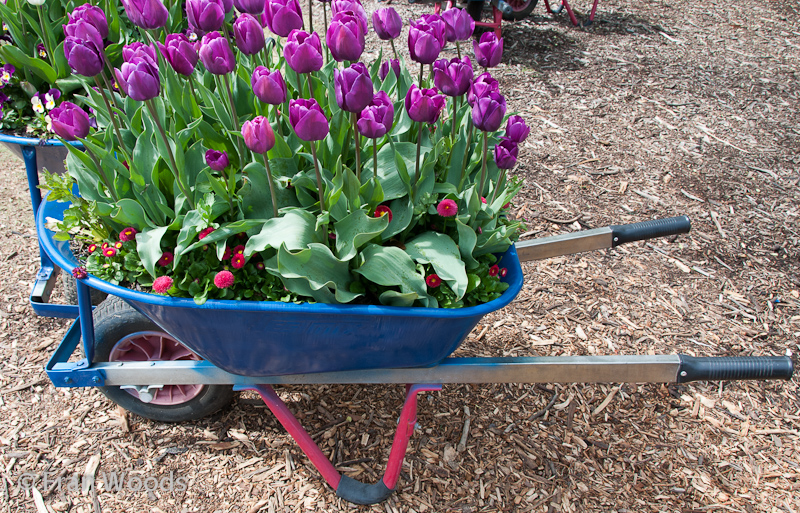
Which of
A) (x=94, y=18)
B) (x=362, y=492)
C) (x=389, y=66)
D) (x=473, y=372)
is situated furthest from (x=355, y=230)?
(x=362, y=492)

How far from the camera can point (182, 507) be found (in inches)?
66.1

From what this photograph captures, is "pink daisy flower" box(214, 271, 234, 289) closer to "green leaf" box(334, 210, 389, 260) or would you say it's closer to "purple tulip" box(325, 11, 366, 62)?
"green leaf" box(334, 210, 389, 260)

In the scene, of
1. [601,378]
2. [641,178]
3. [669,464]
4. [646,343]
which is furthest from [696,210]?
[601,378]

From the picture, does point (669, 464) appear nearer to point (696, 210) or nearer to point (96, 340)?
point (696, 210)

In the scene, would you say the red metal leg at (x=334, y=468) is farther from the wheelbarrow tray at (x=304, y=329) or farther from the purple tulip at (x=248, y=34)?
the purple tulip at (x=248, y=34)

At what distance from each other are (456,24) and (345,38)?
14.4 inches

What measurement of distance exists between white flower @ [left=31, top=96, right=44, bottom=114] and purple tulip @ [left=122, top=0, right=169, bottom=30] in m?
0.86

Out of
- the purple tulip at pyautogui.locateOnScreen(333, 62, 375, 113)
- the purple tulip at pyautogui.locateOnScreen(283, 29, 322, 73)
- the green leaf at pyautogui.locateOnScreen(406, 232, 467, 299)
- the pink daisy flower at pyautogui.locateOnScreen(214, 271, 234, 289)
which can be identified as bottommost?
the pink daisy flower at pyautogui.locateOnScreen(214, 271, 234, 289)

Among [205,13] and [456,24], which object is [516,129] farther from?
[205,13]

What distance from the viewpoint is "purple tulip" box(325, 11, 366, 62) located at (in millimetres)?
1088

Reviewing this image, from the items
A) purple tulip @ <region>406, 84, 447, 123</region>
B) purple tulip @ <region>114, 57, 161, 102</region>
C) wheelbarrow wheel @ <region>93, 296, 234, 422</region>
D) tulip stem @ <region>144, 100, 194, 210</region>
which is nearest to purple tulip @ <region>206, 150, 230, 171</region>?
tulip stem @ <region>144, 100, 194, 210</region>

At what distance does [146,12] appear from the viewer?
3.76 ft

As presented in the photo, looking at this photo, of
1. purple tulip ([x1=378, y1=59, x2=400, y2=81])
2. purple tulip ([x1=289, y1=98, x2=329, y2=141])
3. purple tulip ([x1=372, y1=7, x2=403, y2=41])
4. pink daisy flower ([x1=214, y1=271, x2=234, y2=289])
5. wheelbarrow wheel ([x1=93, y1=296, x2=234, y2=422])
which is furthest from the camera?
wheelbarrow wheel ([x1=93, y1=296, x2=234, y2=422])

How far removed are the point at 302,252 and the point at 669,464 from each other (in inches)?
55.5
